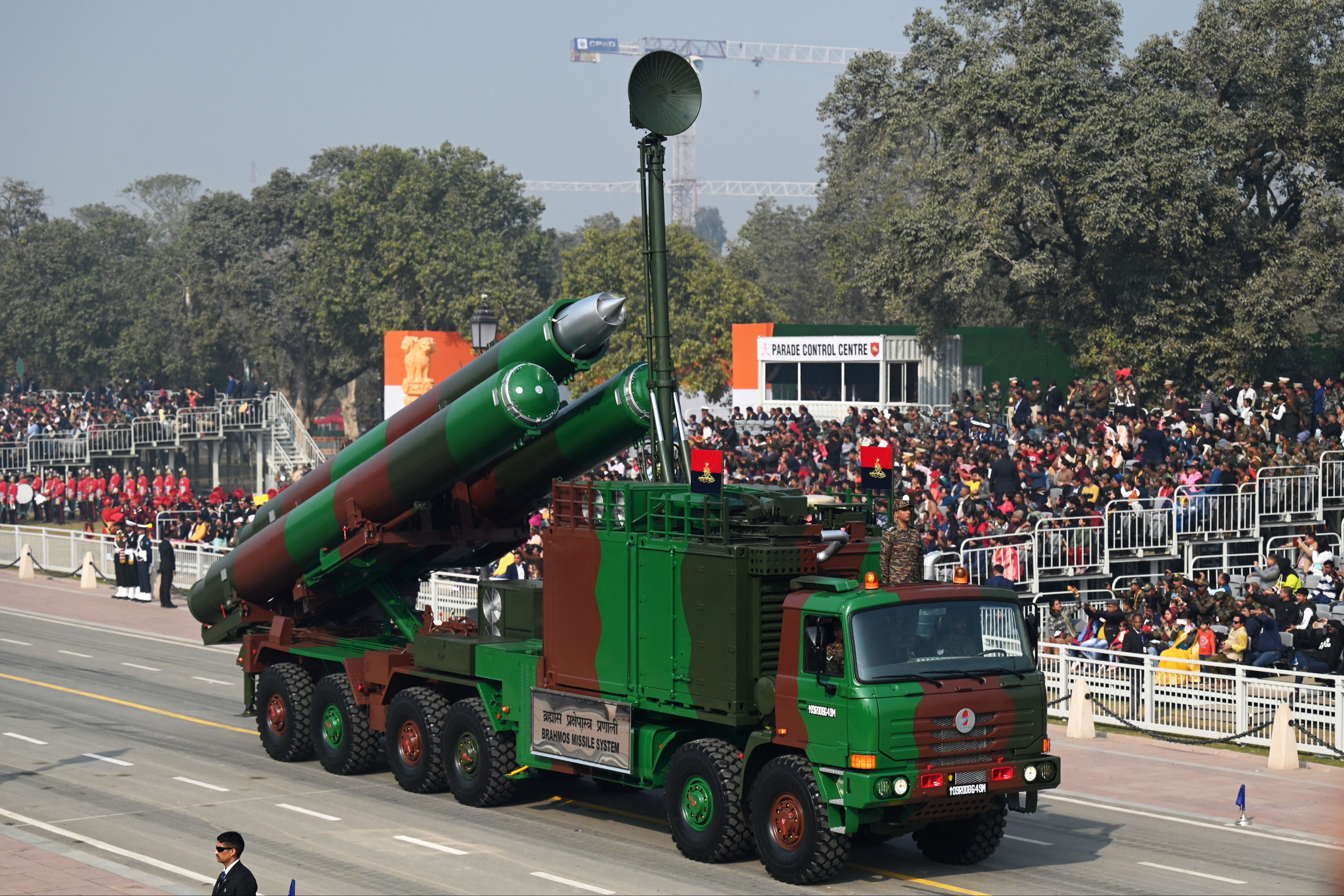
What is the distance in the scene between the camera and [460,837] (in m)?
15.1

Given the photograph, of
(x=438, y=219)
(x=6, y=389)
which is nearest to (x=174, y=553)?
(x=438, y=219)

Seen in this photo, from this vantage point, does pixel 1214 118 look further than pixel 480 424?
Yes

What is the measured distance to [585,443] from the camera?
16453 millimetres

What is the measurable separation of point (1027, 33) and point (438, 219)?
35377 millimetres

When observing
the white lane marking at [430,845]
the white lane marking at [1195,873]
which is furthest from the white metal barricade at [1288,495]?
the white lane marking at [430,845]

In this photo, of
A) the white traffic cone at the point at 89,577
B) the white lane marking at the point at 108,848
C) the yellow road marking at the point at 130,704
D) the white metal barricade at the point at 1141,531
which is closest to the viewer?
the white lane marking at the point at 108,848

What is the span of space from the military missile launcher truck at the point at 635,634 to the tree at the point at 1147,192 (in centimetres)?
2202

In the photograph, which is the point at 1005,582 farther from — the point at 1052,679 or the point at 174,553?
the point at 174,553

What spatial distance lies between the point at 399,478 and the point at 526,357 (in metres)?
2.00

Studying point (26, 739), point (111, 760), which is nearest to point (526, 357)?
point (111, 760)

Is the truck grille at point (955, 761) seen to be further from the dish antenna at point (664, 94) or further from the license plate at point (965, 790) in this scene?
the dish antenna at point (664, 94)

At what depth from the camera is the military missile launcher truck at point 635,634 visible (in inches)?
505

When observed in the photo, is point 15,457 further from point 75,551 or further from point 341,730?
point 341,730

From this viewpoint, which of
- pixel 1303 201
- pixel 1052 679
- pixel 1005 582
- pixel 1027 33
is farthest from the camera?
pixel 1027 33
